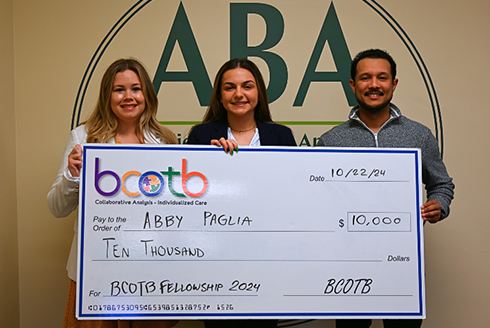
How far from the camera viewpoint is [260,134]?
1779 millimetres

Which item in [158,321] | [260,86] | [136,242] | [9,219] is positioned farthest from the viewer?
[9,219]

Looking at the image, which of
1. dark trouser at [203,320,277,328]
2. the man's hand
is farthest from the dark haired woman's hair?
dark trouser at [203,320,277,328]

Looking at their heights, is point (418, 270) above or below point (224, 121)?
below

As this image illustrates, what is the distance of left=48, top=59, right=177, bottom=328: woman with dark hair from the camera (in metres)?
1.59

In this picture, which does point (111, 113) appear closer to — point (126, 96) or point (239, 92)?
point (126, 96)

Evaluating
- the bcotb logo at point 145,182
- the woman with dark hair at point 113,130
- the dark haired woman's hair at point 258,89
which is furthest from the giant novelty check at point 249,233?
the dark haired woman's hair at point 258,89

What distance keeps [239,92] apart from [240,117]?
136 mm

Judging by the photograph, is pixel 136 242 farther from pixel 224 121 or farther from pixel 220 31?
pixel 220 31

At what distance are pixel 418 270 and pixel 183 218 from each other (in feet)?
3.22

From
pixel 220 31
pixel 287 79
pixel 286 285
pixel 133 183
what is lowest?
pixel 286 285

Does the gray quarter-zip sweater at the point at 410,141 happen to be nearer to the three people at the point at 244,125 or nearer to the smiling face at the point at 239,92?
the three people at the point at 244,125

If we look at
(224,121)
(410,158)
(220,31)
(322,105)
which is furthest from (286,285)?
(220,31)

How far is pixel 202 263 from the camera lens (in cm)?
149

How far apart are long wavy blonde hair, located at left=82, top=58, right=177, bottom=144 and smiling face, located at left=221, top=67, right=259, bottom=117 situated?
0.35m
